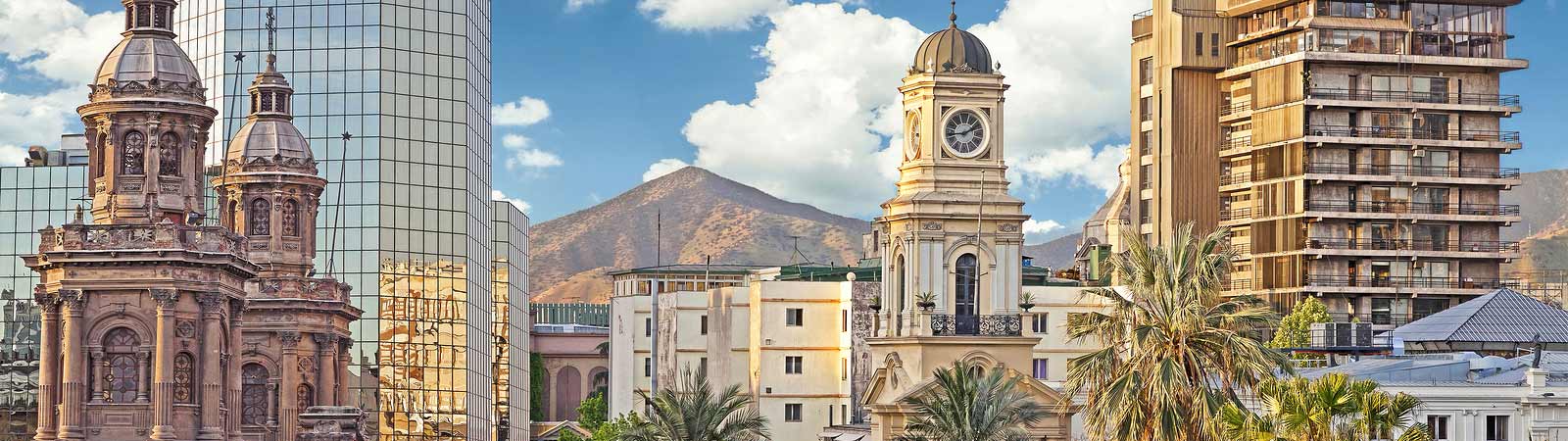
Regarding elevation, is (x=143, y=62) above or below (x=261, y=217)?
above

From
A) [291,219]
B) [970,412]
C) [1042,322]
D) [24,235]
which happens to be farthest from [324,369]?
[24,235]

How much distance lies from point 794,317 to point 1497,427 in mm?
48009

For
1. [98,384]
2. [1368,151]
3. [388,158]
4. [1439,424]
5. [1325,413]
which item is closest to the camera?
[1325,413]

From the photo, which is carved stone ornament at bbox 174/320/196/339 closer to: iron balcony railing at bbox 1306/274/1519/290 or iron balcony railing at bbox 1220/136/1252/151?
iron balcony railing at bbox 1306/274/1519/290

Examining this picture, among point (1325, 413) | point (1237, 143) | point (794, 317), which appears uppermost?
point (1237, 143)

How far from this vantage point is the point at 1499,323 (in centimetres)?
10131

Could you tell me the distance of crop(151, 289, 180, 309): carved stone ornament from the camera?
203 feet

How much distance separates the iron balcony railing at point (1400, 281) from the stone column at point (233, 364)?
275 feet

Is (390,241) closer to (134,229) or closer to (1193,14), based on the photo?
(1193,14)

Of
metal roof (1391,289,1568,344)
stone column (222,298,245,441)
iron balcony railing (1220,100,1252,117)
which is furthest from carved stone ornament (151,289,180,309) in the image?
iron balcony railing (1220,100,1252,117)

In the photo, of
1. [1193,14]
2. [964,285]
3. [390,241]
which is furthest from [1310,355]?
[390,241]

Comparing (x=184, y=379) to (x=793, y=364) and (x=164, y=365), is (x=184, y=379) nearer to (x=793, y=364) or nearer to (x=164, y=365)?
(x=164, y=365)

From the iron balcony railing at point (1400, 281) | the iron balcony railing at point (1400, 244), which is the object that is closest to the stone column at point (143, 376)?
the iron balcony railing at point (1400, 244)

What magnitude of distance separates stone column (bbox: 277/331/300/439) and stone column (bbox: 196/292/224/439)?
1598 centimetres
